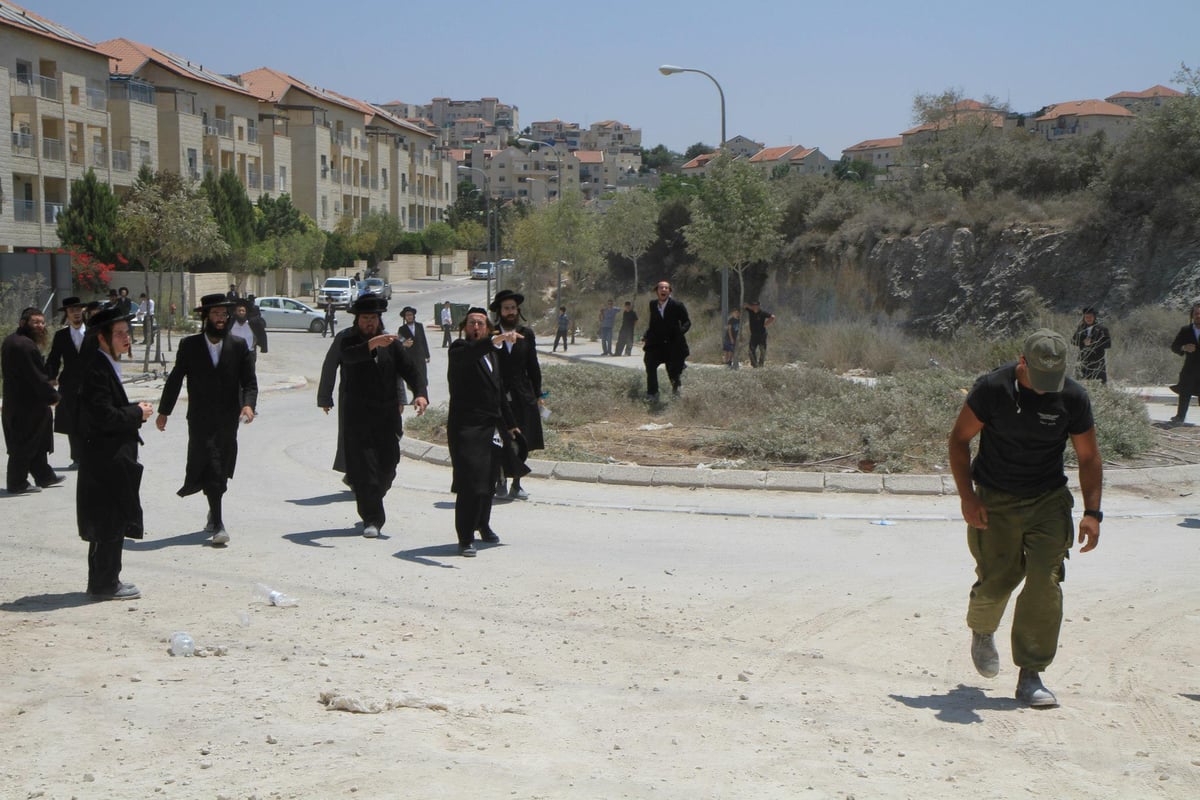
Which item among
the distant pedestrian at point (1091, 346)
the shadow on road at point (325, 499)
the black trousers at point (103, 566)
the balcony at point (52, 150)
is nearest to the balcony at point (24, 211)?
the balcony at point (52, 150)

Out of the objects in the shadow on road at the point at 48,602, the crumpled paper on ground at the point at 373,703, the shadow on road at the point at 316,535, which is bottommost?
the shadow on road at the point at 316,535

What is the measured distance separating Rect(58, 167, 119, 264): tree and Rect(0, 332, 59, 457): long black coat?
45.6m

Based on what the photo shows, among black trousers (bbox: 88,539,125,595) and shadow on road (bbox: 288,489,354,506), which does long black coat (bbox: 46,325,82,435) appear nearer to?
shadow on road (bbox: 288,489,354,506)

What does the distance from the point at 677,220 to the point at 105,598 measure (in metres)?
51.7

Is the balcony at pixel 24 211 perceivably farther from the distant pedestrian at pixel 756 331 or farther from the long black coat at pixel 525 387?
the long black coat at pixel 525 387

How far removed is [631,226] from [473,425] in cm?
4845

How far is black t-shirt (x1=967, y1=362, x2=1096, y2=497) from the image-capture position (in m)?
5.48

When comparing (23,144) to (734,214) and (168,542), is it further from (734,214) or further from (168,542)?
(168,542)

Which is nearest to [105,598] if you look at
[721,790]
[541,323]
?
[721,790]

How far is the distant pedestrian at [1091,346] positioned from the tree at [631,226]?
126 feet

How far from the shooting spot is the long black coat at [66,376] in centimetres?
1082

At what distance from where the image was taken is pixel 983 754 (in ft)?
16.2

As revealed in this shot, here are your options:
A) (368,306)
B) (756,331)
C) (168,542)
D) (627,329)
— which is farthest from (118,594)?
(627,329)

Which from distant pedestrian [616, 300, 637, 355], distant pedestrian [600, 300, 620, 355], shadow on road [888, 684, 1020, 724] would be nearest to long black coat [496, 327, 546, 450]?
shadow on road [888, 684, 1020, 724]
